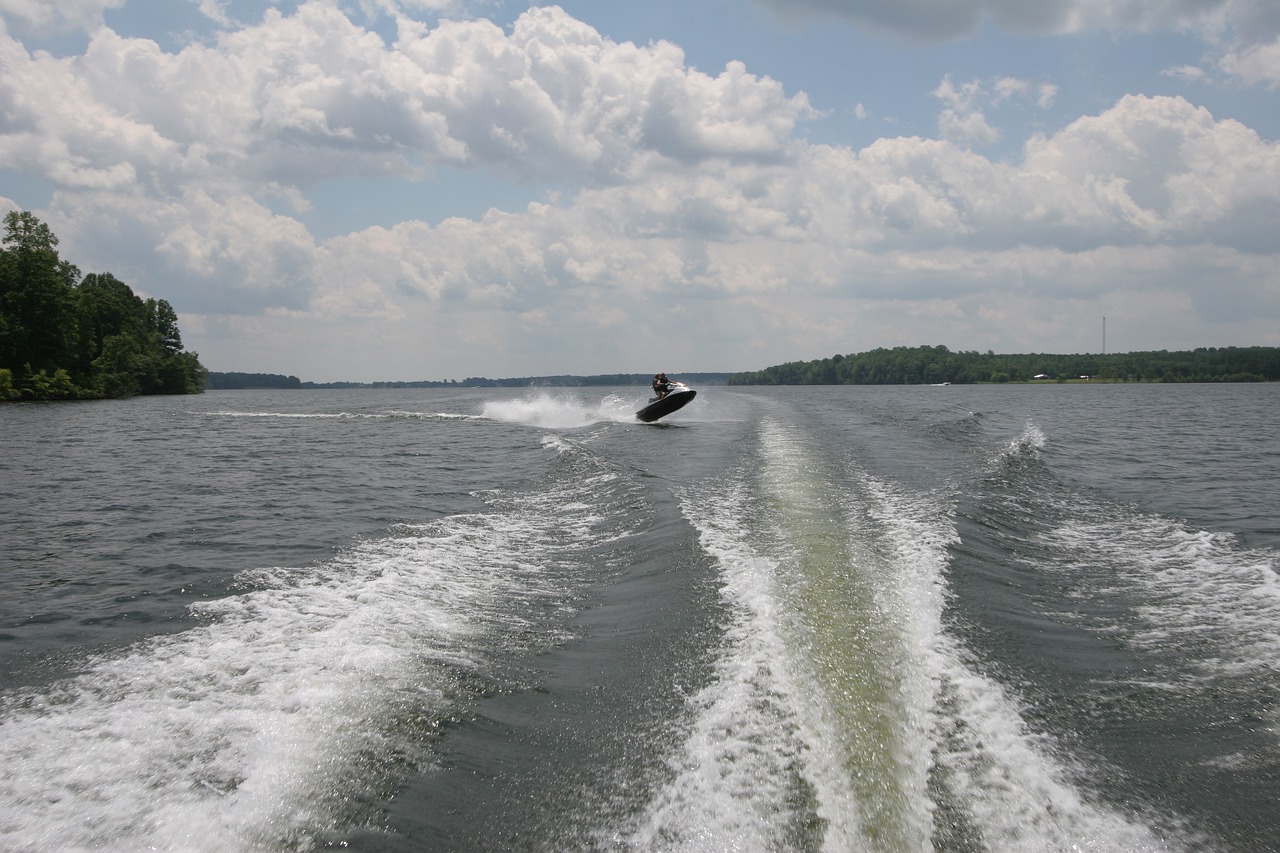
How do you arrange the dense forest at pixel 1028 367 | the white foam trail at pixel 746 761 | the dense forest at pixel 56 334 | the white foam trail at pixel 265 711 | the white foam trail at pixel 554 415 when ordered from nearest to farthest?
the white foam trail at pixel 746 761
the white foam trail at pixel 265 711
the white foam trail at pixel 554 415
the dense forest at pixel 56 334
the dense forest at pixel 1028 367

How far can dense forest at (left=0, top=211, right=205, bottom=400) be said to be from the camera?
57.1 metres

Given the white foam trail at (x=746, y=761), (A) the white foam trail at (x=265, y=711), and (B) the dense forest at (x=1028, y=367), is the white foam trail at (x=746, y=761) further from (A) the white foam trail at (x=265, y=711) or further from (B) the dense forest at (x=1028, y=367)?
(B) the dense forest at (x=1028, y=367)

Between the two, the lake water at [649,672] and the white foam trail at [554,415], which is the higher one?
the white foam trail at [554,415]

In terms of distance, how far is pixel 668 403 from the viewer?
33.9 m

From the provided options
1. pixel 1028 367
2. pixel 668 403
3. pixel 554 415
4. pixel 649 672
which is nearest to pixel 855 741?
pixel 649 672

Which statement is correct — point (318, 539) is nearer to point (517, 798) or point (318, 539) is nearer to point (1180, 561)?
point (517, 798)

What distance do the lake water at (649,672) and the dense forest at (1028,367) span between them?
152781 mm

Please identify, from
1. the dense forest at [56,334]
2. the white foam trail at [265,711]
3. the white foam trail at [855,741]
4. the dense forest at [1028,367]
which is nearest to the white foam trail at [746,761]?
the white foam trail at [855,741]

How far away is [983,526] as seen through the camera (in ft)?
37.5

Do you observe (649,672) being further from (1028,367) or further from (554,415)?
(1028,367)

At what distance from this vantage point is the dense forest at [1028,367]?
467 ft

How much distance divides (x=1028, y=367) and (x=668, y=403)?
14906 centimetres

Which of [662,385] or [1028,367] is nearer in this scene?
[662,385]

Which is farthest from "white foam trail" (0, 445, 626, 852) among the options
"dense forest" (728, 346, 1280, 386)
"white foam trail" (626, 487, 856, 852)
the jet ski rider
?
"dense forest" (728, 346, 1280, 386)
